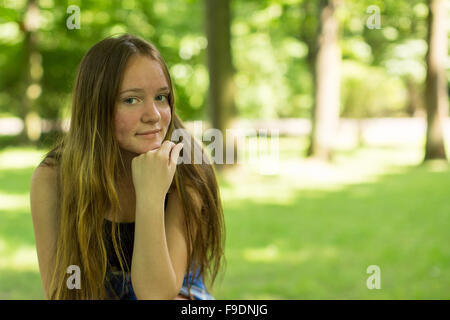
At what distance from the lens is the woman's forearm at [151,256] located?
1565 millimetres

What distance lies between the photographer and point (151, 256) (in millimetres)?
1608

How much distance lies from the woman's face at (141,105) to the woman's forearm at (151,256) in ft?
0.61

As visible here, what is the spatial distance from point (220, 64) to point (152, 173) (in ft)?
27.5

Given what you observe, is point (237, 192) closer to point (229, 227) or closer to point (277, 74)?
point (229, 227)

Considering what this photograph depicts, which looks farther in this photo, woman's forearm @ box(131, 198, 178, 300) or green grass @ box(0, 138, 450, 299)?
green grass @ box(0, 138, 450, 299)

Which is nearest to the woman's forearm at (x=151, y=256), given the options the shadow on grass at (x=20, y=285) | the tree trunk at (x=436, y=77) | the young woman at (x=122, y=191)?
the young woman at (x=122, y=191)

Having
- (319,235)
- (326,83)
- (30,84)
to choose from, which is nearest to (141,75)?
(319,235)

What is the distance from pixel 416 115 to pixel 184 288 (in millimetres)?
35733

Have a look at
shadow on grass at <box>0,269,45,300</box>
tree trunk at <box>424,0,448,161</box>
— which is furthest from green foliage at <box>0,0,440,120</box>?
shadow on grass at <box>0,269,45,300</box>

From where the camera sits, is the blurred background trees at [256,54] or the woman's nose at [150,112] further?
the blurred background trees at [256,54]

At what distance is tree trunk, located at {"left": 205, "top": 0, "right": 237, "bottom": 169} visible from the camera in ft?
31.7

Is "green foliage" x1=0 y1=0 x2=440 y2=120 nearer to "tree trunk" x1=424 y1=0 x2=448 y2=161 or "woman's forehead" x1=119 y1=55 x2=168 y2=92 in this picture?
"tree trunk" x1=424 y1=0 x2=448 y2=161

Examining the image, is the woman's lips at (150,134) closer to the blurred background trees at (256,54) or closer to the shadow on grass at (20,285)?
the shadow on grass at (20,285)
